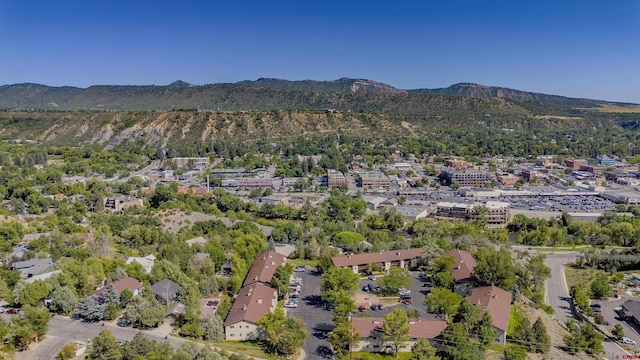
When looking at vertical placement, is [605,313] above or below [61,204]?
below

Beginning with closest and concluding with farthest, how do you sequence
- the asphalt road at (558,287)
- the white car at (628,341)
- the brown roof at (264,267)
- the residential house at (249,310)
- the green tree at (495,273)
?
the residential house at (249,310)
the white car at (628,341)
the green tree at (495,273)
the asphalt road at (558,287)
the brown roof at (264,267)

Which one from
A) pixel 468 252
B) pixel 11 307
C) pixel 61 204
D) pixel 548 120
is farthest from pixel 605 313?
pixel 548 120

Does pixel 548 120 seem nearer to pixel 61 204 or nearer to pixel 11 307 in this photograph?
pixel 61 204

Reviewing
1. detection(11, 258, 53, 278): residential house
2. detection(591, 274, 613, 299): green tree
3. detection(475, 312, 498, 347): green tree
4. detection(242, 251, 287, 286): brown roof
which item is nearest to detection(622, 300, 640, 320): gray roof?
detection(591, 274, 613, 299): green tree

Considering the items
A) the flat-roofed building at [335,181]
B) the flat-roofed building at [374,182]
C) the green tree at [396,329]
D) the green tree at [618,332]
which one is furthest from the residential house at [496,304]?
the flat-roofed building at [335,181]

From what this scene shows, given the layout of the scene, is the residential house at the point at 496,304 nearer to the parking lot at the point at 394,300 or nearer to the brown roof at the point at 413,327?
the brown roof at the point at 413,327

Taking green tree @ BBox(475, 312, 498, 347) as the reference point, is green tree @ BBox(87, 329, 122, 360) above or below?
above

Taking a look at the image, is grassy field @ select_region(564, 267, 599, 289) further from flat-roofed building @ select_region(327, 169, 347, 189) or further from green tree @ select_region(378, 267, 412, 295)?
flat-roofed building @ select_region(327, 169, 347, 189)
